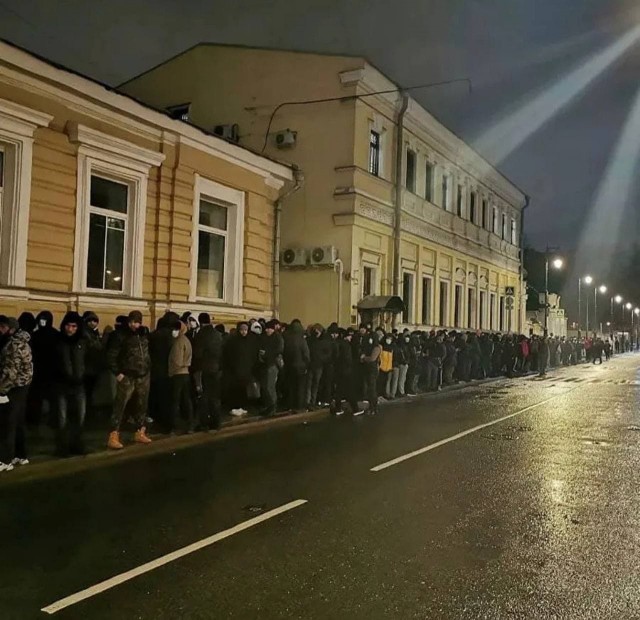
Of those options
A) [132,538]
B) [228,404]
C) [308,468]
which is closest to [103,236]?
[228,404]

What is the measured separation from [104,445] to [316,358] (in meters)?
5.75

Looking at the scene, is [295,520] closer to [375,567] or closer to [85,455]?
[375,567]

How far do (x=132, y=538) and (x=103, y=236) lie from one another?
850 centimetres

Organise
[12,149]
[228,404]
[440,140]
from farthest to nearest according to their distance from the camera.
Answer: [440,140] → [228,404] → [12,149]

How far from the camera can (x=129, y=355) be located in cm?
964

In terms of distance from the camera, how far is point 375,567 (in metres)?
5.22

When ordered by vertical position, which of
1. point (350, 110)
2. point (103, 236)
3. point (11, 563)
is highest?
point (350, 110)

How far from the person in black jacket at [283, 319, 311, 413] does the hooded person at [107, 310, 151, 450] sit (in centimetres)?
461

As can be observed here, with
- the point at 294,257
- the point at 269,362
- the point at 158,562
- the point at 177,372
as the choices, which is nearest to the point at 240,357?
the point at 269,362

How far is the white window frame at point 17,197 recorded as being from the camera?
11156 millimetres

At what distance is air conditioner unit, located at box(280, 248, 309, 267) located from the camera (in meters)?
21.7

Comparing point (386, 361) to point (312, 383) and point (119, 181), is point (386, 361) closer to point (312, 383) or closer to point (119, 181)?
point (312, 383)

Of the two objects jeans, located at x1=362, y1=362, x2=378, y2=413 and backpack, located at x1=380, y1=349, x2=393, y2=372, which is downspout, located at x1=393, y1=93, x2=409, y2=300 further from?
jeans, located at x1=362, y1=362, x2=378, y2=413

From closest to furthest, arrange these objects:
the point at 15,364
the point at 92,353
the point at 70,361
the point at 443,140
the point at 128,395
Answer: the point at 15,364 → the point at 70,361 → the point at 128,395 → the point at 92,353 → the point at 443,140
